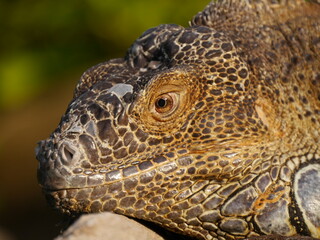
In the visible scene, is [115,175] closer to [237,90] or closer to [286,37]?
[237,90]

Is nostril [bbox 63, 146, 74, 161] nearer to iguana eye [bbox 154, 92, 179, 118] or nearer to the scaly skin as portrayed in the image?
the scaly skin

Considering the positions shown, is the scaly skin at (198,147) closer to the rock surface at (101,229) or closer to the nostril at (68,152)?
the nostril at (68,152)

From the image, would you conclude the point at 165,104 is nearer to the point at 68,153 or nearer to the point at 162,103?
the point at 162,103

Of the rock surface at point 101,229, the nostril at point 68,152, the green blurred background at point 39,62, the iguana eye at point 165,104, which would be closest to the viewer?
the rock surface at point 101,229

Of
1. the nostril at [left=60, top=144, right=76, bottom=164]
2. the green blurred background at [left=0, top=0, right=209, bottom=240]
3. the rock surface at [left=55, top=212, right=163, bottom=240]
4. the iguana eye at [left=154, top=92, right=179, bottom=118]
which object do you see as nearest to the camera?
the rock surface at [left=55, top=212, right=163, bottom=240]

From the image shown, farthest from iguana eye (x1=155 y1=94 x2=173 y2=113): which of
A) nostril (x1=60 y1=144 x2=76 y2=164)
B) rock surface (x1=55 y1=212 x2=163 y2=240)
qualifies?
rock surface (x1=55 y1=212 x2=163 y2=240)

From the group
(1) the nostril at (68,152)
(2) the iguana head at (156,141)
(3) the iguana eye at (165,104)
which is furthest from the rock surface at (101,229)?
(3) the iguana eye at (165,104)

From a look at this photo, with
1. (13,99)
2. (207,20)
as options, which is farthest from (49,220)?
(207,20)
